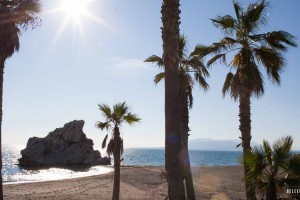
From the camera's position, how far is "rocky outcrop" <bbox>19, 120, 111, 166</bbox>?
85875 millimetres

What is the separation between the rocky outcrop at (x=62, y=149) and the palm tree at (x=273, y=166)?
255ft

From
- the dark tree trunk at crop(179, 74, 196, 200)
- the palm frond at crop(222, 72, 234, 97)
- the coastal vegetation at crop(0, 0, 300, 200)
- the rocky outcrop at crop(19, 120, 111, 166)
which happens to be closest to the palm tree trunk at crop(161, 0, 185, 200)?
the coastal vegetation at crop(0, 0, 300, 200)

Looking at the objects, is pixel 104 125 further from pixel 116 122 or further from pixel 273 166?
pixel 273 166

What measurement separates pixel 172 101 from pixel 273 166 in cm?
448

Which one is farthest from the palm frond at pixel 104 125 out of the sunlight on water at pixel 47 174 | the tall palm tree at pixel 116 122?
the sunlight on water at pixel 47 174

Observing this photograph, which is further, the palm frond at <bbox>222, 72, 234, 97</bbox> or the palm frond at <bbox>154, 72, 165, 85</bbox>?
the palm frond at <bbox>154, 72, 165, 85</bbox>

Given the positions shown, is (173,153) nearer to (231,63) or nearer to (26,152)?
(231,63)

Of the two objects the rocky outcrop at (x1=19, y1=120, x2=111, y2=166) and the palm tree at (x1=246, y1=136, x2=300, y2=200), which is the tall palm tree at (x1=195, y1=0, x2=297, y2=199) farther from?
the rocky outcrop at (x1=19, y1=120, x2=111, y2=166)

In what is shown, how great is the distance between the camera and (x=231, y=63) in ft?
59.9

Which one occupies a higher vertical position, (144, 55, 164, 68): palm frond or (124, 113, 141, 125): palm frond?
(144, 55, 164, 68): palm frond

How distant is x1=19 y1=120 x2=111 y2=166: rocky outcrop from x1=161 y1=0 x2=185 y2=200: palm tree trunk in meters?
78.4

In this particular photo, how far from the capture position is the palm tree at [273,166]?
11648 millimetres

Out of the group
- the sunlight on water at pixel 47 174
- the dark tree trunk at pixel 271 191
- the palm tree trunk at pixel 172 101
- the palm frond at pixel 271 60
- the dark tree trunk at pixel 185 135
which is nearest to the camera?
the palm tree trunk at pixel 172 101

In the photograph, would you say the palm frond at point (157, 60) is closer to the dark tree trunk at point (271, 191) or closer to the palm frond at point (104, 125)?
the palm frond at point (104, 125)
